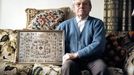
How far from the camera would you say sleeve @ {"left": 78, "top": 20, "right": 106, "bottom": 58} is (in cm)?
226

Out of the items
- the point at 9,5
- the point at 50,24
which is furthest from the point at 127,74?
the point at 9,5

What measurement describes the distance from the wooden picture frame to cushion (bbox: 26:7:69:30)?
0.42 metres

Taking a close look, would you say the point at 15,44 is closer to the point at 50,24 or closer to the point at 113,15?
the point at 50,24

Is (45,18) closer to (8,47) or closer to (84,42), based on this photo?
(8,47)

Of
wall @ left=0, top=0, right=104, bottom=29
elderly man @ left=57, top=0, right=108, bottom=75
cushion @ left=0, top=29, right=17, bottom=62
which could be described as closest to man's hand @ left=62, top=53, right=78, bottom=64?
elderly man @ left=57, top=0, right=108, bottom=75

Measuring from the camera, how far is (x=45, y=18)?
2.94 meters

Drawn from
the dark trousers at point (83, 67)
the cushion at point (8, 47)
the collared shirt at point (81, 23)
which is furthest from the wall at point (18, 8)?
the dark trousers at point (83, 67)

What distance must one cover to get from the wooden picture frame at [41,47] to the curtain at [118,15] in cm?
79

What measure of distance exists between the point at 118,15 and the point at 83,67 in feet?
3.18

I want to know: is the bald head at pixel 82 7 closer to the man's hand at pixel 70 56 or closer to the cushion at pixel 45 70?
the man's hand at pixel 70 56

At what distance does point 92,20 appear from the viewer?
8.00 feet

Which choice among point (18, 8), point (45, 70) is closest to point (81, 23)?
point (45, 70)

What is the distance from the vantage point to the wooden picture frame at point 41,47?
2441 mm

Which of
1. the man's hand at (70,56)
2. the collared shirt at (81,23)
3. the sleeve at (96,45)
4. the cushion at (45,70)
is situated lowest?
the cushion at (45,70)
